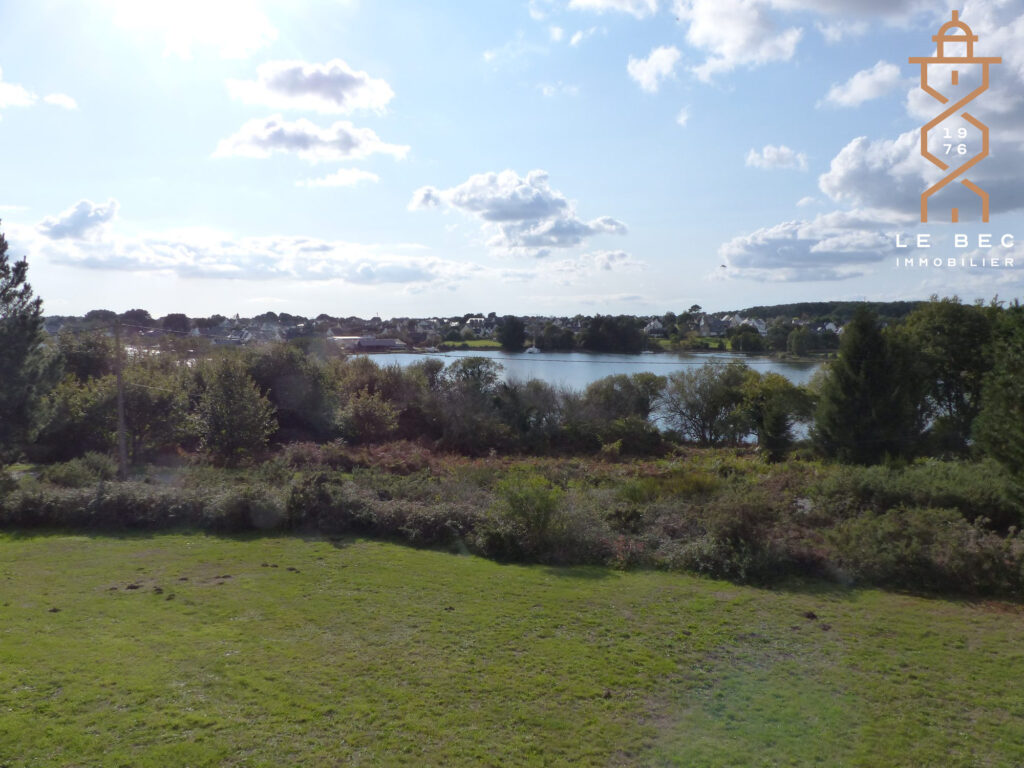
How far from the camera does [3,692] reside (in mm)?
5965

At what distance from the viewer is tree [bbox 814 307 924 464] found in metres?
24.2

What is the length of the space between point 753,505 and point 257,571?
8219 mm

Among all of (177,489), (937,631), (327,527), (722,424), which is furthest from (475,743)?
(722,424)

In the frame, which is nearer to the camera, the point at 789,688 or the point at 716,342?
the point at 789,688

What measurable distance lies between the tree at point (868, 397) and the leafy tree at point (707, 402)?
10731 mm

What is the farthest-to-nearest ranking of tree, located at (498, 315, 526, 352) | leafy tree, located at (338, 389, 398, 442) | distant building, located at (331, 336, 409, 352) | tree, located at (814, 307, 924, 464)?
tree, located at (498, 315, 526, 352) < distant building, located at (331, 336, 409, 352) < leafy tree, located at (338, 389, 398, 442) < tree, located at (814, 307, 924, 464)

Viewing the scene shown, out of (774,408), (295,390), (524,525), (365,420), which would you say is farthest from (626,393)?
(524,525)

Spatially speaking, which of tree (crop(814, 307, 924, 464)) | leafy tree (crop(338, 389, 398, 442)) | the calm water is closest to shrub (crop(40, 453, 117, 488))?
leafy tree (crop(338, 389, 398, 442))

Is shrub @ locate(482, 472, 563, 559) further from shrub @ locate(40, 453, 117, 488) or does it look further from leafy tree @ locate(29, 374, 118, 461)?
leafy tree @ locate(29, 374, 118, 461)

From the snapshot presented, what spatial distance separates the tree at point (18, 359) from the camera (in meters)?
20.2

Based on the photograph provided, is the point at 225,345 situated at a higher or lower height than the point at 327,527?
higher

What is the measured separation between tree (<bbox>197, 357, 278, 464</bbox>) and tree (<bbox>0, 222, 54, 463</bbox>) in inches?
183

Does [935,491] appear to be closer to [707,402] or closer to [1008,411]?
[1008,411]

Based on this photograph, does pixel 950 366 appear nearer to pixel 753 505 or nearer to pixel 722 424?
pixel 722 424
